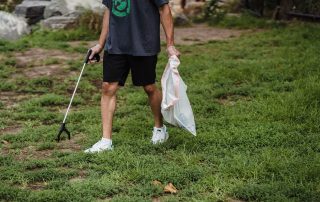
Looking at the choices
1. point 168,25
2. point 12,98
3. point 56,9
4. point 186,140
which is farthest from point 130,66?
point 56,9

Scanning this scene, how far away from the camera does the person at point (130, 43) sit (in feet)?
18.8

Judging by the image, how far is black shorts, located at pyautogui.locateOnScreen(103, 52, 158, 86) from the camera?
5.84 m

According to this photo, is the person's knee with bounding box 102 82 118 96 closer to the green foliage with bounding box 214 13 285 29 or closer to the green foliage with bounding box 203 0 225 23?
the green foliage with bounding box 214 13 285 29

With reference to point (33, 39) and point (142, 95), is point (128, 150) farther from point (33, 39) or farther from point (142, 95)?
point (33, 39)

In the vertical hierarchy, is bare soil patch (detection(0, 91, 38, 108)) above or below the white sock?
below

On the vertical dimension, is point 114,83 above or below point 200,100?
above

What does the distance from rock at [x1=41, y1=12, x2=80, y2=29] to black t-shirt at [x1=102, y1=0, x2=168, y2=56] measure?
9.65 metres

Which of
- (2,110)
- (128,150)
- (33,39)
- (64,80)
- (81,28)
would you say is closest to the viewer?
(128,150)

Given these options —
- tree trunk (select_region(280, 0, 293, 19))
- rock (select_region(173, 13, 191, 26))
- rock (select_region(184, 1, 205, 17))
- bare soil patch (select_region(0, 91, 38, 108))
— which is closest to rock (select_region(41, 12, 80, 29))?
rock (select_region(173, 13, 191, 26))

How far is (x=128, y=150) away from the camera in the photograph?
5.84m

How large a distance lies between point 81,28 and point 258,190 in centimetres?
1097

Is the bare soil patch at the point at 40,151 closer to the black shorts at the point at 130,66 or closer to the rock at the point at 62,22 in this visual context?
the black shorts at the point at 130,66

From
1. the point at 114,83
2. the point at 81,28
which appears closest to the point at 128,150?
the point at 114,83

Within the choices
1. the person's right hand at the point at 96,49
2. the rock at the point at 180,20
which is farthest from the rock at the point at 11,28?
the person's right hand at the point at 96,49
